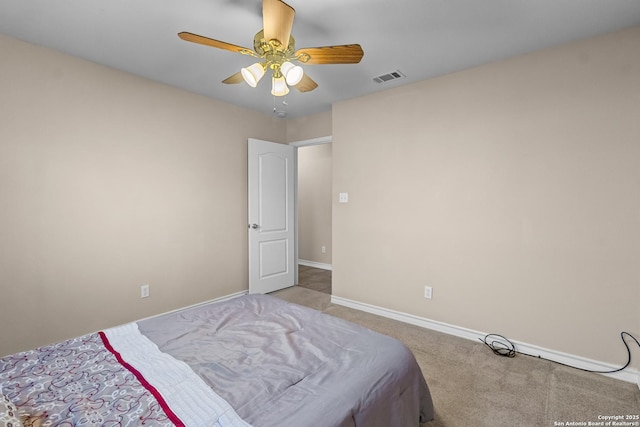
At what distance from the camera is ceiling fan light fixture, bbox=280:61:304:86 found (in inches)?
69.0

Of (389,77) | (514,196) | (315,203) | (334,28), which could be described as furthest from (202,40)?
(315,203)

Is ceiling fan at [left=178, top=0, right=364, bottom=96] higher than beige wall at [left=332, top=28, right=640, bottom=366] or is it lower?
higher

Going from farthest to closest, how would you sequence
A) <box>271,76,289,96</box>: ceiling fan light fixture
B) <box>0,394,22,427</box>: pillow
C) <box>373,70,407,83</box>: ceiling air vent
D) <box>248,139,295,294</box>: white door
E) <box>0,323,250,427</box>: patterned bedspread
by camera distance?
1. <box>248,139,295,294</box>: white door
2. <box>373,70,407,83</box>: ceiling air vent
3. <box>271,76,289,96</box>: ceiling fan light fixture
4. <box>0,323,250,427</box>: patterned bedspread
5. <box>0,394,22,427</box>: pillow

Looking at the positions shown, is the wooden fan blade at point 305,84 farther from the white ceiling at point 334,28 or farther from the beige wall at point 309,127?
the beige wall at point 309,127

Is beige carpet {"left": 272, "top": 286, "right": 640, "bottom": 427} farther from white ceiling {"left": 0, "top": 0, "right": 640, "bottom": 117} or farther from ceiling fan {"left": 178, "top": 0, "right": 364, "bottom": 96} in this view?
white ceiling {"left": 0, "top": 0, "right": 640, "bottom": 117}

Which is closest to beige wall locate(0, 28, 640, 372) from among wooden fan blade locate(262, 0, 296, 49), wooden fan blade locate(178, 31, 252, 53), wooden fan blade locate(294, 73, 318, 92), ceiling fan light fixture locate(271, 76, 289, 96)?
wooden fan blade locate(294, 73, 318, 92)

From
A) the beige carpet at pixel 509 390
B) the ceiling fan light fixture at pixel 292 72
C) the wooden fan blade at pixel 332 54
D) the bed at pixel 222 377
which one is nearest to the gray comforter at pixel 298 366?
the bed at pixel 222 377

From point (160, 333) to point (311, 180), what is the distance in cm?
454

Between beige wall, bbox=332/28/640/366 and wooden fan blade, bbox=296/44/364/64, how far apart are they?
1.49 metres

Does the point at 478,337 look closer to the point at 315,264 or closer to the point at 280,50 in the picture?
the point at 280,50

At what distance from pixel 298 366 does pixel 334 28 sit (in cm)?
215

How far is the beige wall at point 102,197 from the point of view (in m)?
2.25

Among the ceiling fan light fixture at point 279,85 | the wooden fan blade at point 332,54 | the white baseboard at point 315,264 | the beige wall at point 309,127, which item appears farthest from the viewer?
the white baseboard at point 315,264

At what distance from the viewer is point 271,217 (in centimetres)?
408
